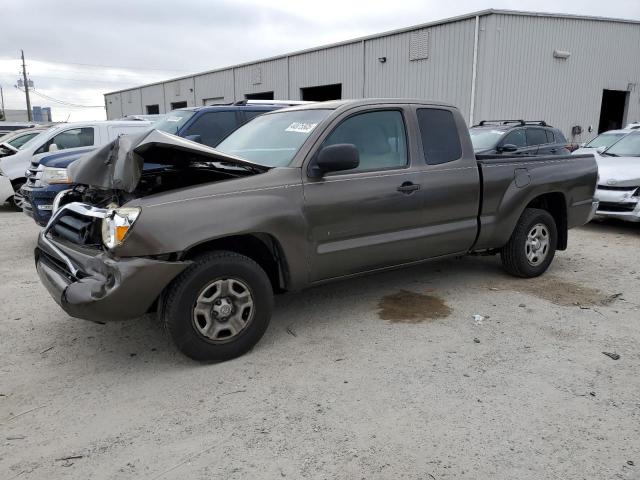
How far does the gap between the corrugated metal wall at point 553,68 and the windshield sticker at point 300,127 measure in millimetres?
14128

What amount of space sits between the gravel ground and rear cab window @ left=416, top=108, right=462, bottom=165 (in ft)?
4.62

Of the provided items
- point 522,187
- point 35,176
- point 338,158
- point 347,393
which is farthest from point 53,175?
point 522,187

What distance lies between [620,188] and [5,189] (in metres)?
11.7

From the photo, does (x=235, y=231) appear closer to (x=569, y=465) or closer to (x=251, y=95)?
(x=569, y=465)

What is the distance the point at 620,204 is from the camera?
852 centimetres

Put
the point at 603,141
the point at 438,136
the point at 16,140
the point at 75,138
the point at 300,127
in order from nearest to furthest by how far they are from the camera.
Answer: the point at 300,127
the point at 438,136
the point at 75,138
the point at 603,141
the point at 16,140

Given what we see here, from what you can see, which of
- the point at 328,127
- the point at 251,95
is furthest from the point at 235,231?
the point at 251,95

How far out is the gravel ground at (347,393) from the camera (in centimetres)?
268

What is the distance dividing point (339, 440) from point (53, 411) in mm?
1757

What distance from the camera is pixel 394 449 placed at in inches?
109

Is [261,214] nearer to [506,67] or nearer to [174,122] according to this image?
[174,122]

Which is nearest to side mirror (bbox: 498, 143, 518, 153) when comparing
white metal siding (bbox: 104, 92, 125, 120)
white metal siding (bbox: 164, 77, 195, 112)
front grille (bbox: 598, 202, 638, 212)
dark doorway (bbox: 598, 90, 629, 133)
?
front grille (bbox: 598, 202, 638, 212)

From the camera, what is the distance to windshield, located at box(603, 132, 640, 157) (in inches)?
379

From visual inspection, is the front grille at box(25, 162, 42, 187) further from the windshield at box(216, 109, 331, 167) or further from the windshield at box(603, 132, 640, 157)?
the windshield at box(603, 132, 640, 157)
